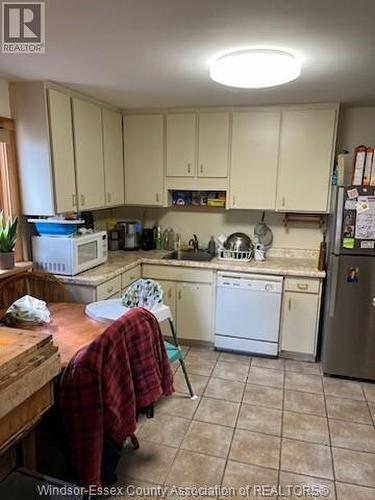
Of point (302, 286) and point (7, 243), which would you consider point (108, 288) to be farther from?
point (302, 286)

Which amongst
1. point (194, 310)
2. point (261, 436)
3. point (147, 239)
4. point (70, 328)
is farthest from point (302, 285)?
point (70, 328)

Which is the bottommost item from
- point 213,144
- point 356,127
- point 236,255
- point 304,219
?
point 236,255

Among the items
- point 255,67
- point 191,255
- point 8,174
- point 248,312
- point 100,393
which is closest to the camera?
point 100,393

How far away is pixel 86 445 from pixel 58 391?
25 cm

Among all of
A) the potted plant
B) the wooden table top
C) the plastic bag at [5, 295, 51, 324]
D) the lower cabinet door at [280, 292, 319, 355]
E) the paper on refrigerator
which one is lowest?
the lower cabinet door at [280, 292, 319, 355]

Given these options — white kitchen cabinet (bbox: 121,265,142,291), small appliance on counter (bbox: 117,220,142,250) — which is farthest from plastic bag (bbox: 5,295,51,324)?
small appliance on counter (bbox: 117,220,142,250)

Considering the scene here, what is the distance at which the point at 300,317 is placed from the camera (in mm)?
3227

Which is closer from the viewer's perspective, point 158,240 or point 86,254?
point 86,254

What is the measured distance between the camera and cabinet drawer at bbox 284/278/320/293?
10.3 feet

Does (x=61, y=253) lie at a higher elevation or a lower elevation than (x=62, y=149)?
lower

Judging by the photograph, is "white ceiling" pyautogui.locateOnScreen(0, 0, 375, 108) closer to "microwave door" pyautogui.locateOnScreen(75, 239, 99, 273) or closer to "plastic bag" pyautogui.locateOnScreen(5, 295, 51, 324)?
"microwave door" pyautogui.locateOnScreen(75, 239, 99, 273)

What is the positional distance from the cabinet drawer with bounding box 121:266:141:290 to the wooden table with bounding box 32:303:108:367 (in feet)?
2.52

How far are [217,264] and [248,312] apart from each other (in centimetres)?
52

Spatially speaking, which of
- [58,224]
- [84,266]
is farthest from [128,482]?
[58,224]
